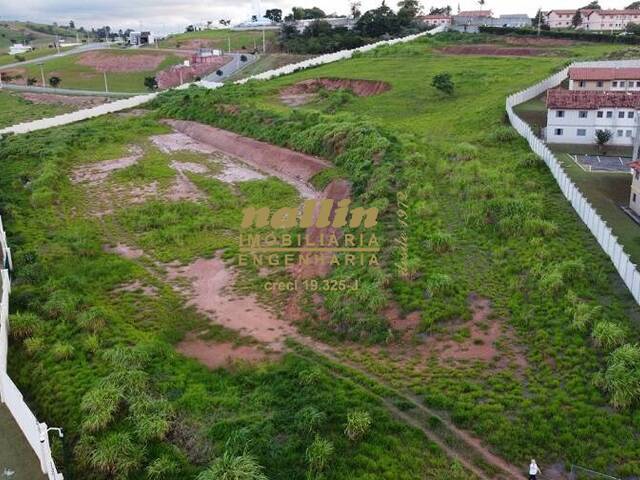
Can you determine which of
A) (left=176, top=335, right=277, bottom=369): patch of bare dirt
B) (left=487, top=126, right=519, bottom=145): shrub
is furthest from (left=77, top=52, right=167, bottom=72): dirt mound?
(left=176, top=335, right=277, bottom=369): patch of bare dirt

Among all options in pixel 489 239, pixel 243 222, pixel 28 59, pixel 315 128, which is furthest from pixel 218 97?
pixel 28 59

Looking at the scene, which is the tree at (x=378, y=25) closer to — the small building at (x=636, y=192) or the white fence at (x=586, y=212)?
the white fence at (x=586, y=212)

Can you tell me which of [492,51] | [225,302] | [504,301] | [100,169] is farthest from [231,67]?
[504,301]

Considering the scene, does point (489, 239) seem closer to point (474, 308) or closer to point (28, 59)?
point (474, 308)

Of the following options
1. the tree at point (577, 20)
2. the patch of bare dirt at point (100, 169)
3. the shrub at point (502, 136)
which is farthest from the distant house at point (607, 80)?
the tree at point (577, 20)

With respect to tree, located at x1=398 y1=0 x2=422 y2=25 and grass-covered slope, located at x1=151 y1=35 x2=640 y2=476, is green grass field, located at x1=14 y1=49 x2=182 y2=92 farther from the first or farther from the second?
grass-covered slope, located at x1=151 y1=35 x2=640 y2=476

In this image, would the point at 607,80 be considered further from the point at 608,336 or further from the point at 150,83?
the point at 150,83

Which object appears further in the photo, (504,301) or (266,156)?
(266,156)

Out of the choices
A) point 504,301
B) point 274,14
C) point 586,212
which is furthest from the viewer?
point 274,14
